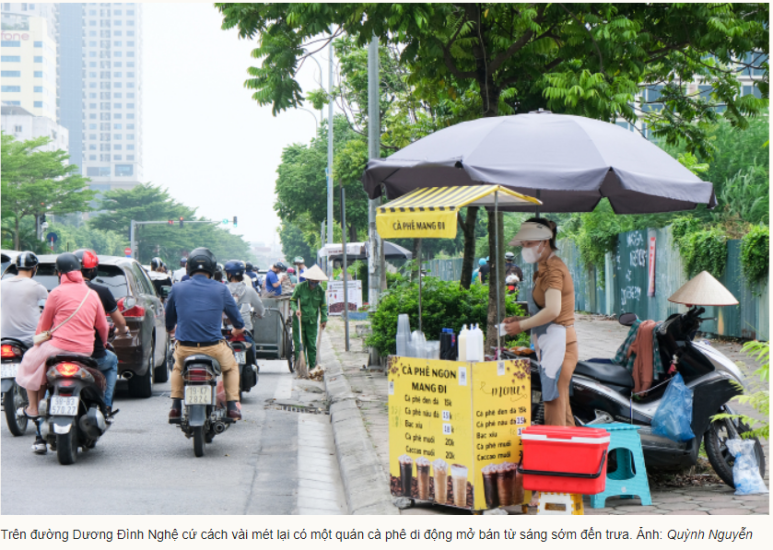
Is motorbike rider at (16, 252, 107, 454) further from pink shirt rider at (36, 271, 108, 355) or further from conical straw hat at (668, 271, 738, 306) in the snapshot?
conical straw hat at (668, 271, 738, 306)

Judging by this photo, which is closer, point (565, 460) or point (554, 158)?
point (565, 460)

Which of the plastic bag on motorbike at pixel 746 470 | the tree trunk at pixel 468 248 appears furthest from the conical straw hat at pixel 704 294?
the tree trunk at pixel 468 248

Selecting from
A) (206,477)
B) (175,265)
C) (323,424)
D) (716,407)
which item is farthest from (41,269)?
(175,265)

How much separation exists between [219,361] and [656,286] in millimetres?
14286

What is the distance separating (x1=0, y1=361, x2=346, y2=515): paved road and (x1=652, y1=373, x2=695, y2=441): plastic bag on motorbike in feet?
7.55

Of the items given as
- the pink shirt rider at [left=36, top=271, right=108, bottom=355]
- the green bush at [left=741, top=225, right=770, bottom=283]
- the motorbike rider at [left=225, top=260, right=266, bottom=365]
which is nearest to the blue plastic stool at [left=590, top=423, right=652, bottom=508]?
the pink shirt rider at [left=36, top=271, right=108, bottom=355]

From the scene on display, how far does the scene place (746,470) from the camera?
583cm

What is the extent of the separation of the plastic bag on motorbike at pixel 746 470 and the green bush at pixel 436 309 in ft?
14.3

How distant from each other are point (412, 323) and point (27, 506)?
6.15 m

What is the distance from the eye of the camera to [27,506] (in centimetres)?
556

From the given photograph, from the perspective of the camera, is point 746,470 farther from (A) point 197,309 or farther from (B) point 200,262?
(B) point 200,262

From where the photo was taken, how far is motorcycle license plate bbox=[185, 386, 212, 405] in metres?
7.24

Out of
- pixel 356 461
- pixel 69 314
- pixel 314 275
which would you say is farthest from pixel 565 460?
pixel 314 275

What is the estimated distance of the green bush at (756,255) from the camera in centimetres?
1461
